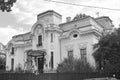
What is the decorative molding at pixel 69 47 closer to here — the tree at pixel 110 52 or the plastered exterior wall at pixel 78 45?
the plastered exterior wall at pixel 78 45

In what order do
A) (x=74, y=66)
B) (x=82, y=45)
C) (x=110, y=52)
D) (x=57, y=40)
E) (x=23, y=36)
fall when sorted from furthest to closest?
(x=23, y=36)
(x=57, y=40)
(x=82, y=45)
(x=74, y=66)
(x=110, y=52)

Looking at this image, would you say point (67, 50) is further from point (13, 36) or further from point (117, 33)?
point (13, 36)

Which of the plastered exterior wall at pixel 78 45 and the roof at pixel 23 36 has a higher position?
the roof at pixel 23 36

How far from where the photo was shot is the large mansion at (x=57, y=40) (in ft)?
85.5

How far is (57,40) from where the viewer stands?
2847 cm

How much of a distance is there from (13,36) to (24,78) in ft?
82.4

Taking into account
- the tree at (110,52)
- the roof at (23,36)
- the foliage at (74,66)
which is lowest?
the foliage at (74,66)

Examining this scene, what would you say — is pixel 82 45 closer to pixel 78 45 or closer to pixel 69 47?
pixel 78 45

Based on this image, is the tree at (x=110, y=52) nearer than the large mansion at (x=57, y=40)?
Yes

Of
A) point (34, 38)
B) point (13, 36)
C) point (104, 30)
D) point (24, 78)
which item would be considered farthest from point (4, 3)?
point (13, 36)

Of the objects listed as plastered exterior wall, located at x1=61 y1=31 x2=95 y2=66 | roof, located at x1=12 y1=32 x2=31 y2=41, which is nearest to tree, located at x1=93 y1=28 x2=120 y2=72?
plastered exterior wall, located at x1=61 y1=31 x2=95 y2=66

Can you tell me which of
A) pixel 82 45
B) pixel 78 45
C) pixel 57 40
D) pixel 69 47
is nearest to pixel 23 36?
pixel 57 40

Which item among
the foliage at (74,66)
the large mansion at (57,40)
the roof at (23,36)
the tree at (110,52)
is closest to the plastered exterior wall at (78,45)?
the large mansion at (57,40)

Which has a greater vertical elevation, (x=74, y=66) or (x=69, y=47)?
(x=69, y=47)
